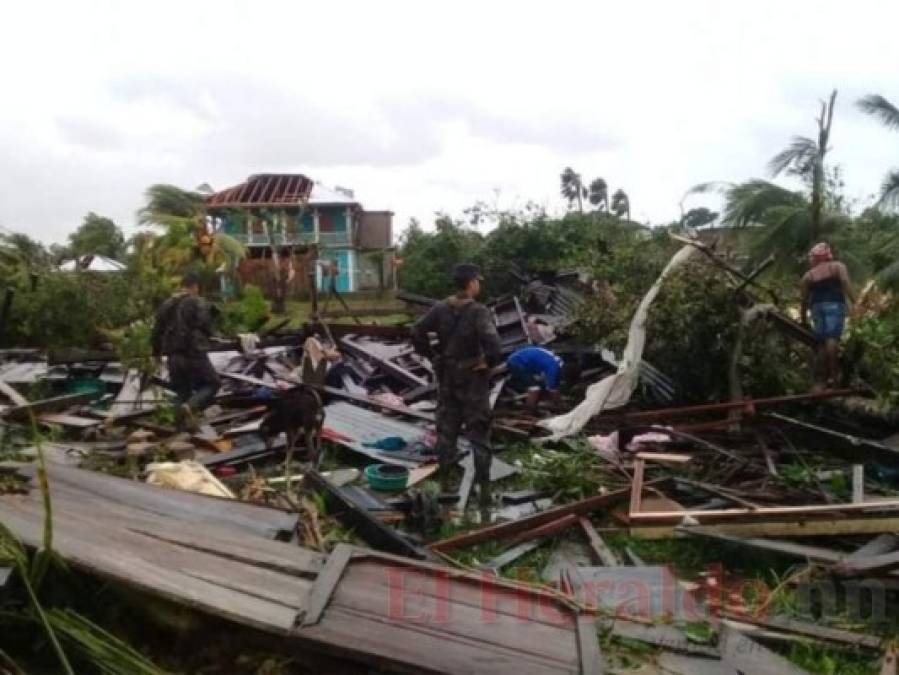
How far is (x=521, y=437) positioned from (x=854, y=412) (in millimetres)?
3454

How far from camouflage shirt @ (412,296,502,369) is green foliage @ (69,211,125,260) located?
23.8 meters

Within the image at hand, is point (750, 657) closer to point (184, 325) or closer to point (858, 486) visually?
point (858, 486)

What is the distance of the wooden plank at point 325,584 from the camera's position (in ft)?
10.2

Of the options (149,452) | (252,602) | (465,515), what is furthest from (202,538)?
(149,452)

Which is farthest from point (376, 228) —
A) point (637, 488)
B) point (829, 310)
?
point (637, 488)

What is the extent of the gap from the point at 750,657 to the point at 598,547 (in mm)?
1783

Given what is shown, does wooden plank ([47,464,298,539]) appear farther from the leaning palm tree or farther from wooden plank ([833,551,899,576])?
the leaning palm tree

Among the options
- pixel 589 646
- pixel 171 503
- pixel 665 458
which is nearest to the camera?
pixel 589 646

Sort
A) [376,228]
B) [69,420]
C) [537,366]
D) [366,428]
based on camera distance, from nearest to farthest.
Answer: [69,420] → [366,428] → [537,366] → [376,228]

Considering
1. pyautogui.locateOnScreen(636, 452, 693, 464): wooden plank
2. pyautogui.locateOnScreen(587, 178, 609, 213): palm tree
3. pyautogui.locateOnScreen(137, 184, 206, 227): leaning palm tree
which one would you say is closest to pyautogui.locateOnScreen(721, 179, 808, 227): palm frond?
pyautogui.locateOnScreen(636, 452, 693, 464): wooden plank

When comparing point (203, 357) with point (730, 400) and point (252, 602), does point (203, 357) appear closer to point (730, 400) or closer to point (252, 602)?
point (252, 602)

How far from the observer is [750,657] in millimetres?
3447

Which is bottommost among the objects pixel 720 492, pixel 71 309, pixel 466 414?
pixel 720 492

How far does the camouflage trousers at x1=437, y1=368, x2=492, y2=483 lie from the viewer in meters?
6.32
